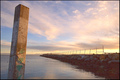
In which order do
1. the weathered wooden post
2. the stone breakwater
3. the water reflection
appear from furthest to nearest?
1. the stone breakwater
2. the water reflection
3. the weathered wooden post

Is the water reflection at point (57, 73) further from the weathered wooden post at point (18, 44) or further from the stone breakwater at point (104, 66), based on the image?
the weathered wooden post at point (18, 44)

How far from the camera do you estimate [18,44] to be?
15.2 ft

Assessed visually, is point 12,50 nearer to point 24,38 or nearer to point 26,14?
point 24,38

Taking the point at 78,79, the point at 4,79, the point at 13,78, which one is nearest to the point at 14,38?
the point at 13,78

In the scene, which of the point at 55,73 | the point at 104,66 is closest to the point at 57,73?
the point at 55,73

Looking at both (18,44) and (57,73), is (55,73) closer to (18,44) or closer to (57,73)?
(57,73)

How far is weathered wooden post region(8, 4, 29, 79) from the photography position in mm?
4578

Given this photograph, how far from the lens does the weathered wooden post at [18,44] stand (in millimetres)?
4578

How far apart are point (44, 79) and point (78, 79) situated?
3.45m

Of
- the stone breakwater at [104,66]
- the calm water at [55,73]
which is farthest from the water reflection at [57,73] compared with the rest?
the stone breakwater at [104,66]

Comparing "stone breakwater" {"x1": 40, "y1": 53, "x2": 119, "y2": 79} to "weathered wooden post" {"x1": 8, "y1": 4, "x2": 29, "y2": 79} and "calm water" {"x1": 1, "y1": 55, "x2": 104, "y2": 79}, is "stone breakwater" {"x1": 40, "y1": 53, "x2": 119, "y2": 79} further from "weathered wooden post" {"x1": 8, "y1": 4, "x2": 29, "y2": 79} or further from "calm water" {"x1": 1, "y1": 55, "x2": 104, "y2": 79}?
"weathered wooden post" {"x1": 8, "y1": 4, "x2": 29, "y2": 79}

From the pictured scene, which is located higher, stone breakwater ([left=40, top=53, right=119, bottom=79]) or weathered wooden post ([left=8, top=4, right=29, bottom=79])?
weathered wooden post ([left=8, top=4, right=29, bottom=79])

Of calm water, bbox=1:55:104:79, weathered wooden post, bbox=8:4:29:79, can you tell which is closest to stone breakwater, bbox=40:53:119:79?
calm water, bbox=1:55:104:79

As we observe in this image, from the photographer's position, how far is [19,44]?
184 inches
